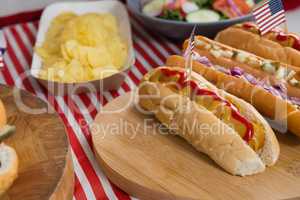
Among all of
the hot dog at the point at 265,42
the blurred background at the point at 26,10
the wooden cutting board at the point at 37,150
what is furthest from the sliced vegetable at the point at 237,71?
the blurred background at the point at 26,10

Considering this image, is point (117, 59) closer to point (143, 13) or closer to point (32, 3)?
point (143, 13)

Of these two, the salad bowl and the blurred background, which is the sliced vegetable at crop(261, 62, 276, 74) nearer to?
the salad bowl

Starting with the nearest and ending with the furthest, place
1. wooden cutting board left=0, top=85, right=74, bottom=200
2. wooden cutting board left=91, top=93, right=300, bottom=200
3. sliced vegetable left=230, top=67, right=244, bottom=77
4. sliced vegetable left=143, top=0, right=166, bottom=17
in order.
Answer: wooden cutting board left=0, top=85, right=74, bottom=200, wooden cutting board left=91, top=93, right=300, bottom=200, sliced vegetable left=230, top=67, right=244, bottom=77, sliced vegetable left=143, top=0, right=166, bottom=17

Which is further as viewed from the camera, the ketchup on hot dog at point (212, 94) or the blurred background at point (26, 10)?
the blurred background at point (26, 10)

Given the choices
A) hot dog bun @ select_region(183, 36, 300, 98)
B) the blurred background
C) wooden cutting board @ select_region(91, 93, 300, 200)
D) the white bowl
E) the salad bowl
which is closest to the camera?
wooden cutting board @ select_region(91, 93, 300, 200)

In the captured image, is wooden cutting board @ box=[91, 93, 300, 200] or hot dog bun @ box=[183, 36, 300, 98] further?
hot dog bun @ box=[183, 36, 300, 98]

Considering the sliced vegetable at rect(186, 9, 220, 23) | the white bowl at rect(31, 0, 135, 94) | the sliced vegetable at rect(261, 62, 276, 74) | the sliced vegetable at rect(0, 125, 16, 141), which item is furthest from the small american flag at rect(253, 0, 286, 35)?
the sliced vegetable at rect(0, 125, 16, 141)

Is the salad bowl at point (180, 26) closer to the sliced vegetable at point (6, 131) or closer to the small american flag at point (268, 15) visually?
the small american flag at point (268, 15)
